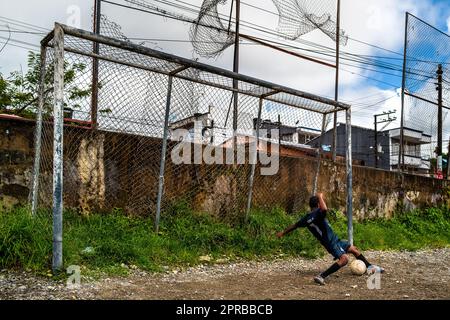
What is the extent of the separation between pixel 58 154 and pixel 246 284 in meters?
2.34

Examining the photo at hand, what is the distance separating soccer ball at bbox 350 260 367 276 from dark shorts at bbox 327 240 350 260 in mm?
294

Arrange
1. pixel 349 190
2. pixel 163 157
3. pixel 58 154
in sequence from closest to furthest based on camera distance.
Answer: pixel 58 154
pixel 163 157
pixel 349 190

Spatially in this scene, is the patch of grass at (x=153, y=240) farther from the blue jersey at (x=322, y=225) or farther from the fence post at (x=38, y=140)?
the blue jersey at (x=322, y=225)

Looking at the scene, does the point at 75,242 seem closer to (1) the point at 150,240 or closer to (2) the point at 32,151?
(1) the point at 150,240

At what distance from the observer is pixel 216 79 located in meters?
5.87

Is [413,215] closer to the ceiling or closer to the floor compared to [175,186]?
closer to the floor

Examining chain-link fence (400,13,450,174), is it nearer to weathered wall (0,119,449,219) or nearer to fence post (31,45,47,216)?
weathered wall (0,119,449,219)

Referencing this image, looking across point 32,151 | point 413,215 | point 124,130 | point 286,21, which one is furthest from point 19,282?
point 413,215

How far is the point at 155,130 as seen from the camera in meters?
5.71

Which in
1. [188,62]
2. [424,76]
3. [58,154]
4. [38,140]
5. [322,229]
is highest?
[424,76]

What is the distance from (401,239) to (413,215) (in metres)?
2.06

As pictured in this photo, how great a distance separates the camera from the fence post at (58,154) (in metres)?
3.78

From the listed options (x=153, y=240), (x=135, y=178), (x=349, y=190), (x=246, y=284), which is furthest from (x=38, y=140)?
(x=349, y=190)

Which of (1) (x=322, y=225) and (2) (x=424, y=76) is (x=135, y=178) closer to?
(1) (x=322, y=225)
